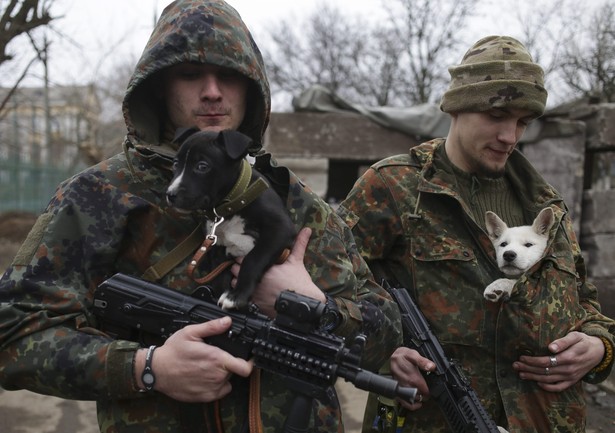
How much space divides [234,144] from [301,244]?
0.40 meters

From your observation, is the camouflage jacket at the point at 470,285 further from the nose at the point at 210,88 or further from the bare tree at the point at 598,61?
the bare tree at the point at 598,61

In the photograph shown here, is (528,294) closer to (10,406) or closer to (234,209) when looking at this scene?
(234,209)

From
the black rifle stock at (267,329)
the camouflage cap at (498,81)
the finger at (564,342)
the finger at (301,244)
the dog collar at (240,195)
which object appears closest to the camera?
the black rifle stock at (267,329)

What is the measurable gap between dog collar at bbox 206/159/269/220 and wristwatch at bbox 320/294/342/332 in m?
0.40

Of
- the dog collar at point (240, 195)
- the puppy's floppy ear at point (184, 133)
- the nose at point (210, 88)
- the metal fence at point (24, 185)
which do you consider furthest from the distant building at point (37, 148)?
the dog collar at point (240, 195)

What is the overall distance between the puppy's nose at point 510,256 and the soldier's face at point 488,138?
0.42m

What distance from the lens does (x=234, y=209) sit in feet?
5.59

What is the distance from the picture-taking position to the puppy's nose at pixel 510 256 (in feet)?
8.05

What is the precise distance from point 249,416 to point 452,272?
1222 millimetres

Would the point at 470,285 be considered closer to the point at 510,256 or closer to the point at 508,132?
the point at 510,256

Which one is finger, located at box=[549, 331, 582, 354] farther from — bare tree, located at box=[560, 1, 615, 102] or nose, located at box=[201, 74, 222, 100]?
bare tree, located at box=[560, 1, 615, 102]

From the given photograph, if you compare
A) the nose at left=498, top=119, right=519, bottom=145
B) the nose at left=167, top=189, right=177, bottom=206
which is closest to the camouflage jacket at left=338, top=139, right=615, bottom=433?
the nose at left=498, top=119, right=519, bottom=145

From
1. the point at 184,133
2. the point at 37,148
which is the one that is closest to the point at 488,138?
the point at 184,133

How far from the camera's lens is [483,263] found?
8.44 feet
